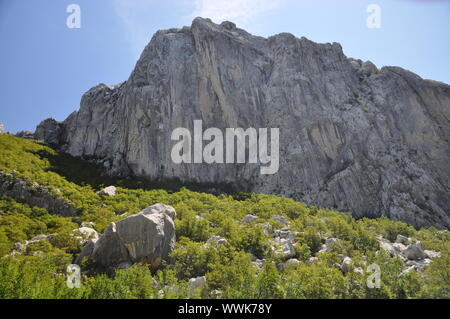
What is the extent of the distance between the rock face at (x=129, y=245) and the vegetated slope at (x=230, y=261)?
1.01m

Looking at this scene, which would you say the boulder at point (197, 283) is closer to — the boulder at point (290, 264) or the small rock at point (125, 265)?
the small rock at point (125, 265)

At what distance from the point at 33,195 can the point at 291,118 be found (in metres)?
43.2

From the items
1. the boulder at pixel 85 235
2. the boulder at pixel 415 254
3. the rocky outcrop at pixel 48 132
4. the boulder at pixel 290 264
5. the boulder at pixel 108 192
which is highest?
the rocky outcrop at pixel 48 132

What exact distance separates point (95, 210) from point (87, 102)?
40.7 meters

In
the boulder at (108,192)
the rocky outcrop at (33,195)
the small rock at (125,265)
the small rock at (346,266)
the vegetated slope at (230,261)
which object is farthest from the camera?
the boulder at (108,192)

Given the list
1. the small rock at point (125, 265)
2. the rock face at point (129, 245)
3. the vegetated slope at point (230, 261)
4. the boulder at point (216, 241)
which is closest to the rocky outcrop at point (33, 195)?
the vegetated slope at point (230, 261)

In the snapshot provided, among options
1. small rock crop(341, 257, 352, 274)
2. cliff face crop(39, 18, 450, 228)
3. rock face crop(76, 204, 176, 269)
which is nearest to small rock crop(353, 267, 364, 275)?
small rock crop(341, 257, 352, 274)

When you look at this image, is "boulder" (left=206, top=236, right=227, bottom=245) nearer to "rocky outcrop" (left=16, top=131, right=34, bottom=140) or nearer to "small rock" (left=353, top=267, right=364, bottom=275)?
"small rock" (left=353, top=267, right=364, bottom=275)

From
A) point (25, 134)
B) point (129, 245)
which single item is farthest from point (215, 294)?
point (25, 134)

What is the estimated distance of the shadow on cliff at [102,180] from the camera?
46.5m

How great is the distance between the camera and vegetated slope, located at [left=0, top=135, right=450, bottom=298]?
1231cm

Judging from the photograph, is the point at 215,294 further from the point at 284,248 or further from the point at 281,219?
the point at 281,219
